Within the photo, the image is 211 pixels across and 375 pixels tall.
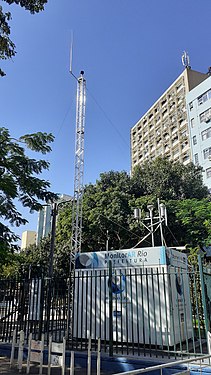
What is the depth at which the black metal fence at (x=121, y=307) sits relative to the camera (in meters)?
7.71

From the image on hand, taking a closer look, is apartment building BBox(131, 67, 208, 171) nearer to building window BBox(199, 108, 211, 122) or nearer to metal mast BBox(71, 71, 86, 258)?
building window BBox(199, 108, 211, 122)

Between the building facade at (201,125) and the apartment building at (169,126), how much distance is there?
5.61 m

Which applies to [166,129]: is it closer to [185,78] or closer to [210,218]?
[185,78]

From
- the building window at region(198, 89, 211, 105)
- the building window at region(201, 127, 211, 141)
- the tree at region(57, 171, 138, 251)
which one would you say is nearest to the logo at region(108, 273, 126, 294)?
the tree at region(57, 171, 138, 251)

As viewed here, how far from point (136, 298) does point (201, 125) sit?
121 ft

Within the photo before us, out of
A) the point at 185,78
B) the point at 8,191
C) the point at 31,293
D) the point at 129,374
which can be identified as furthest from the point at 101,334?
the point at 185,78

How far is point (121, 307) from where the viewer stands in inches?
320

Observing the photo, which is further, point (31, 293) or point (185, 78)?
point (185, 78)

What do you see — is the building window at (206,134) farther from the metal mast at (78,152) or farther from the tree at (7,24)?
the tree at (7,24)

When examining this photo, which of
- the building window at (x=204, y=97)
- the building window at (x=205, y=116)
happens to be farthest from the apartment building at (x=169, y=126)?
the building window at (x=204, y=97)

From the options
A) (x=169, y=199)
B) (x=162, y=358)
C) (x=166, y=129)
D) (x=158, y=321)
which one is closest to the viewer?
(x=162, y=358)

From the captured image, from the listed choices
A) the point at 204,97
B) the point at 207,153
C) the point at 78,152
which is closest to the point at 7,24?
the point at 78,152

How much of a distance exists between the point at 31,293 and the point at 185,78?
5093 cm

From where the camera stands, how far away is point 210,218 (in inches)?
965
